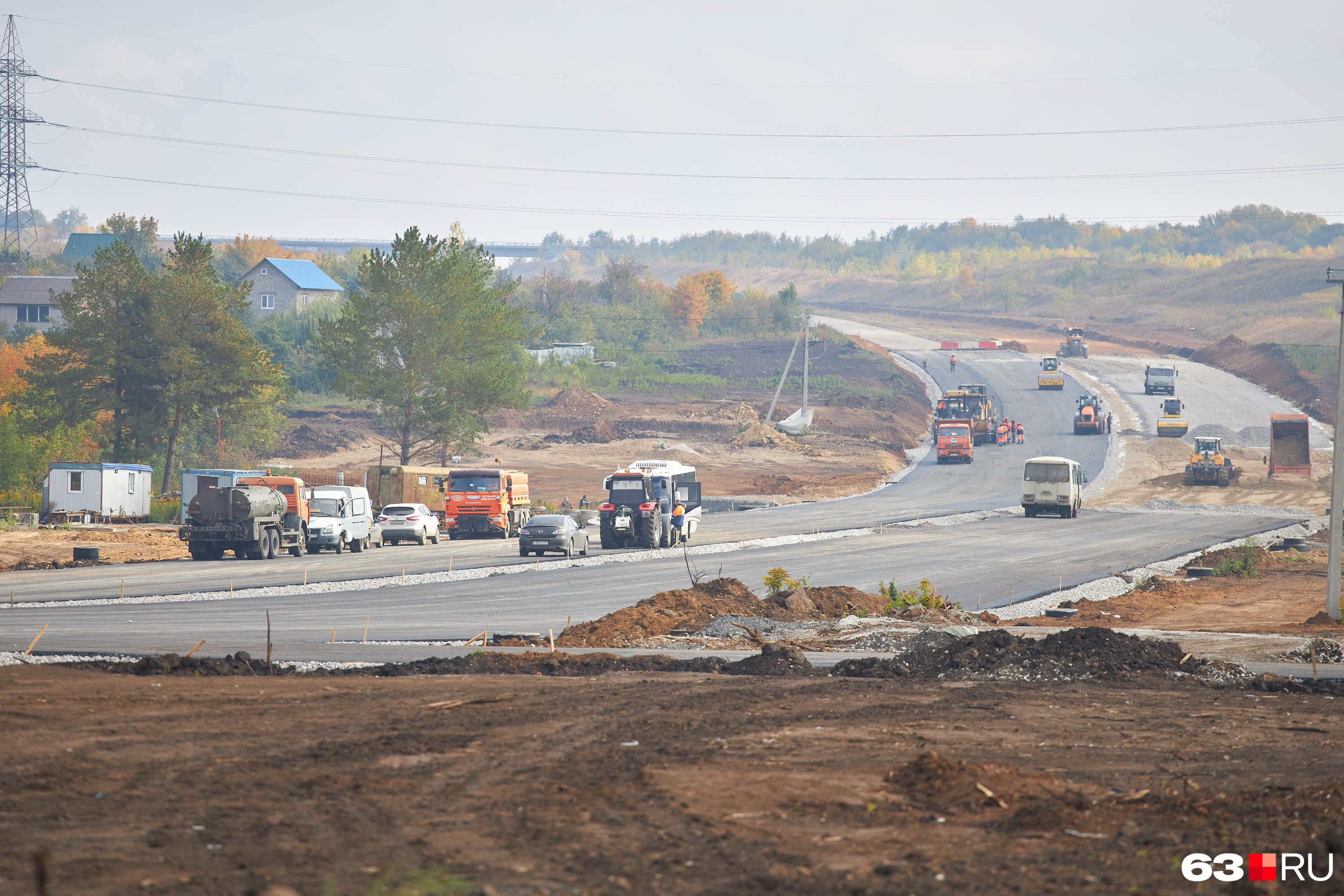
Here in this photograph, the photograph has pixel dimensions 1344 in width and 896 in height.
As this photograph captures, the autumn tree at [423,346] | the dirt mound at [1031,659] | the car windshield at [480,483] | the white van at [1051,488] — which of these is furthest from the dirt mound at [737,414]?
the dirt mound at [1031,659]

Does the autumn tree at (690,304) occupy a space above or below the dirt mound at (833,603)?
above

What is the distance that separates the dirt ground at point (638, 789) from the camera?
7.23 meters

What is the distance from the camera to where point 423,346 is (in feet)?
204

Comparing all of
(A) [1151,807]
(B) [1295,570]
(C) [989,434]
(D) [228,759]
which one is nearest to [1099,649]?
(A) [1151,807]

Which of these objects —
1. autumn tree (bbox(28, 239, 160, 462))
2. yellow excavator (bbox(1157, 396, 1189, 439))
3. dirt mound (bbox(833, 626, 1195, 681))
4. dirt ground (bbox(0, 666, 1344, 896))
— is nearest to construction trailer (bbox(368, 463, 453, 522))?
autumn tree (bbox(28, 239, 160, 462))

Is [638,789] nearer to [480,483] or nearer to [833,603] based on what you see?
[833,603]

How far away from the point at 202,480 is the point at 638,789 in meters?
46.3

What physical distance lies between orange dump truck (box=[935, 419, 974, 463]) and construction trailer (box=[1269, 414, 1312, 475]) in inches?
704

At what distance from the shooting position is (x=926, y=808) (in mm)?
8867

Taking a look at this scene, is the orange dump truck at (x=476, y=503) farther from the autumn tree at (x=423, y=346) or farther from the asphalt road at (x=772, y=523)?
the autumn tree at (x=423, y=346)

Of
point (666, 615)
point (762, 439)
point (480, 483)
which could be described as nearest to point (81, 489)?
point (480, 483)

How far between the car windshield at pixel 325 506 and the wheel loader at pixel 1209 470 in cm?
4848

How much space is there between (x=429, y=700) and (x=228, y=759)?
3.75 m

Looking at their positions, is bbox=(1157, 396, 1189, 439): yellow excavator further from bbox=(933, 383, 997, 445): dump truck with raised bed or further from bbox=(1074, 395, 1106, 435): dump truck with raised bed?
bbox=(933, 383, 997, 445): dump truck with raised bed
